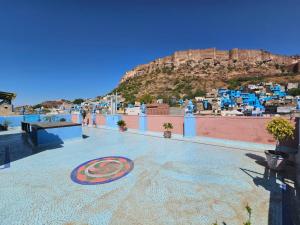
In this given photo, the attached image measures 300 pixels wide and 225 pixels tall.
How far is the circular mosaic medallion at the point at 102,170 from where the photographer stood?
4949 millimetres

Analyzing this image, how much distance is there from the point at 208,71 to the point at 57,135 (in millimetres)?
61211

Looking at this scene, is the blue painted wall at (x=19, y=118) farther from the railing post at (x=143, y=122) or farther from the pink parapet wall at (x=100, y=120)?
the railing post at (x=143, y=122)

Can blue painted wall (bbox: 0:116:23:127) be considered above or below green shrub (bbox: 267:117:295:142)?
below

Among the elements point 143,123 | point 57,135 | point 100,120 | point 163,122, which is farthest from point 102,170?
point 100,120

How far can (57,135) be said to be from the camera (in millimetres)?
10297

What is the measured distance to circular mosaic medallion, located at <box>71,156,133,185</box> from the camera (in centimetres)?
495

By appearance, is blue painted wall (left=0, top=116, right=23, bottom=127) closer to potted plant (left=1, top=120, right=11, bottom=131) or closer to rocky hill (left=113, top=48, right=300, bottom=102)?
potted plant (left=1, top=120, right=11, bottom=131)

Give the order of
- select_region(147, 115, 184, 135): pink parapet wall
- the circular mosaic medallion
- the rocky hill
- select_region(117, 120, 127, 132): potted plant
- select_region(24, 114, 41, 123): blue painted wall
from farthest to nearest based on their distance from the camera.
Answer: the rocky hill, select_region(24, 114, 41, 123): blue painted wall, select_region(117, 120, 127, 132): potted plant, select_region(147, 115, 184, 135): pink parapet wall, the circular mosaic medallion

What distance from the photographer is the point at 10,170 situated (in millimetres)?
5789

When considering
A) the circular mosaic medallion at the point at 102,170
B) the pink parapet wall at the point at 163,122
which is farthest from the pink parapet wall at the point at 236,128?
the circular mosaic medallion at the point at 102,170

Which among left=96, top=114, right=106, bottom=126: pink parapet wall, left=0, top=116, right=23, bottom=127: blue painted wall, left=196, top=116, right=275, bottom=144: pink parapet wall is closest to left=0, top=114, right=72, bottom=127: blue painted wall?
left=0, top=116, right=23, bottom=127: blue painted wall

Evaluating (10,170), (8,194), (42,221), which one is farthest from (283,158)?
(10,170)

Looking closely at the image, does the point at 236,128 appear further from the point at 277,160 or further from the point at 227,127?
the point at 277,160

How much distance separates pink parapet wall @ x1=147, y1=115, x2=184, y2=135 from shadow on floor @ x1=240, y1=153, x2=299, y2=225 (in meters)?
6.45
